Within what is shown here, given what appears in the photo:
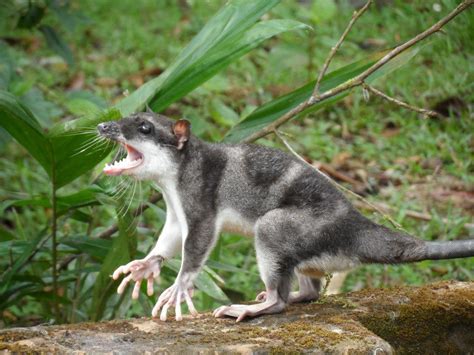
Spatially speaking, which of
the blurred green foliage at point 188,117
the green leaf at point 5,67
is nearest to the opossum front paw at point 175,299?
the blurred green foliage at point 188,117

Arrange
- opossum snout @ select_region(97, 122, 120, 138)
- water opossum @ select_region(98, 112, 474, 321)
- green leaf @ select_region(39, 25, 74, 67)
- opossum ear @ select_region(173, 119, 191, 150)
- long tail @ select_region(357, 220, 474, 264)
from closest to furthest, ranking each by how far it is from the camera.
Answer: long tail @ select_region(357, 220, 474, 264) < water opossum @ select_region(98, 112, 474, 321) < opossum snout @ select_region(97, 122, 120, 138) < opossum ear @ select_region(173, 119, 191, 150) < green leaf @ select_region(39, 25, 74, 67)

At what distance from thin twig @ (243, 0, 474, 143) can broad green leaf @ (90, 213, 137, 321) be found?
0.92 m

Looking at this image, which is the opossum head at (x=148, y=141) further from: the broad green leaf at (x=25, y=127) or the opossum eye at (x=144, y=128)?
the broad green leaf at (x=25, y=127)

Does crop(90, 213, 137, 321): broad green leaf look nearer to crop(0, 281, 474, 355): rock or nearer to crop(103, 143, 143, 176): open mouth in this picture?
crop(103, 143, 143, 176): open mouth

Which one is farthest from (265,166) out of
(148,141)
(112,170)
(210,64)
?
(210,64)

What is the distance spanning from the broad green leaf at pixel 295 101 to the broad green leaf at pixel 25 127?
1.13 metres

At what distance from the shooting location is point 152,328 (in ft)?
13.6

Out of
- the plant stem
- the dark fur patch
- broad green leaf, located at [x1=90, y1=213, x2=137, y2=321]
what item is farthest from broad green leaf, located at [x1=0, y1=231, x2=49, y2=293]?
the dark fur patch

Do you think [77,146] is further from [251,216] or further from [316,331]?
[316,331]

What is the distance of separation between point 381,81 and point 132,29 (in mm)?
3693

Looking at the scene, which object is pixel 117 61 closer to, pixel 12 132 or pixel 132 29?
pixel 132 29

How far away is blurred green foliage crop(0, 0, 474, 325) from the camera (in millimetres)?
5211

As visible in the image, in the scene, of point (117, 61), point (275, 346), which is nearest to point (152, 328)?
point (275, 346)

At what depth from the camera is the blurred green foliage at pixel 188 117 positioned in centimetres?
521
